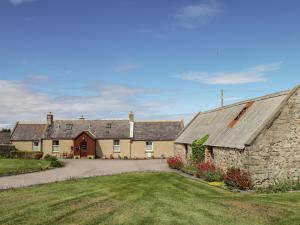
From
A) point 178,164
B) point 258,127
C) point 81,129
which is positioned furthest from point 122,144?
point 258,127

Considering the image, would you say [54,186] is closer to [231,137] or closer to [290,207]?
[231,137]

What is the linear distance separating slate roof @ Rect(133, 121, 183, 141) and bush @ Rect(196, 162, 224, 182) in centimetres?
3007

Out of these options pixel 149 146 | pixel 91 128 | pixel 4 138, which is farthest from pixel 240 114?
pixel 4 138

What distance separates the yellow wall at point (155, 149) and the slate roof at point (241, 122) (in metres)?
20.4

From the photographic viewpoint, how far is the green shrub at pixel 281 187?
2239cm

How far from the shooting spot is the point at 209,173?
2741 centimetres

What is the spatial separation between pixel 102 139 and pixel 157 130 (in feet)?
28.8

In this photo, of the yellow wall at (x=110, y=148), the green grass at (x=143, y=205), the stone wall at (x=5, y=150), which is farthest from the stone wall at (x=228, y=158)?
the stone wall at (x=5, y=150)

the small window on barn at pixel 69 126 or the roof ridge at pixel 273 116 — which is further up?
the small window on barn at pixel 69 126

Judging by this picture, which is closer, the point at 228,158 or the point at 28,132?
the point at 228,158

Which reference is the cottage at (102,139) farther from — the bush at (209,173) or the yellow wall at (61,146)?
Answer: the bush at (209,173)

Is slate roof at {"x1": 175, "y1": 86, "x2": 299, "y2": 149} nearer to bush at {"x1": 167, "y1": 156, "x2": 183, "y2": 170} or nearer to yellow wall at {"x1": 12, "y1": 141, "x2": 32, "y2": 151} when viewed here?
bush at {"x1": 167, "y1": 156, "x2": 183, "y2": 170}

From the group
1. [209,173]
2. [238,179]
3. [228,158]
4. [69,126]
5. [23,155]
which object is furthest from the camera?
[69,126]

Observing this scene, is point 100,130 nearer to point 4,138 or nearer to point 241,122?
point 4,138
